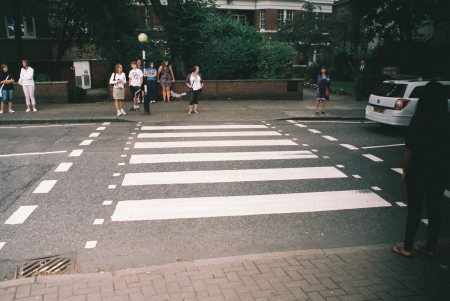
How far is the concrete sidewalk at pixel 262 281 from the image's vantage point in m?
4.36

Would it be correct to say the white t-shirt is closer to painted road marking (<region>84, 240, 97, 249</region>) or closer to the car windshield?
the car windshield

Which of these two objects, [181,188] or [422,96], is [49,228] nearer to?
[181,188]

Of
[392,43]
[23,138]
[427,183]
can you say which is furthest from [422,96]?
[392,43]

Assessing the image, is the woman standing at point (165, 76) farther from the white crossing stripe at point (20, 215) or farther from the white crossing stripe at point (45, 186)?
the white crossing stripe at point (20, 215)

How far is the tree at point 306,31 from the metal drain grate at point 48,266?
3415cm

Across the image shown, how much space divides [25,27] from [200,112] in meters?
20.7

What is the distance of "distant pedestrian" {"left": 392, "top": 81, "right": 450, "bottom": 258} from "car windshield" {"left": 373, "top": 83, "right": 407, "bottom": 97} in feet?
28.7

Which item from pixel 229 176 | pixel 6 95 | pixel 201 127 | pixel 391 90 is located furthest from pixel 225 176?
pixel 6 95

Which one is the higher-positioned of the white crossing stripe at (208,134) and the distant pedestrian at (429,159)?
the distant pedestrian at (429,159)

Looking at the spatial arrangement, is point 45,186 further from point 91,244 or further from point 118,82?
point 118,82

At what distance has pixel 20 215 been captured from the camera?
22.2ft

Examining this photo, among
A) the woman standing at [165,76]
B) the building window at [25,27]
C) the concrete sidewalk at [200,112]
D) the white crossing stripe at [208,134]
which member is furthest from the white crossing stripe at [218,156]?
the building window at [25,27]

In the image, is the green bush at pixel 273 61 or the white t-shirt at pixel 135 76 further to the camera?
the green bush at pixel 273 61

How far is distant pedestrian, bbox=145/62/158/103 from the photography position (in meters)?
20.0
